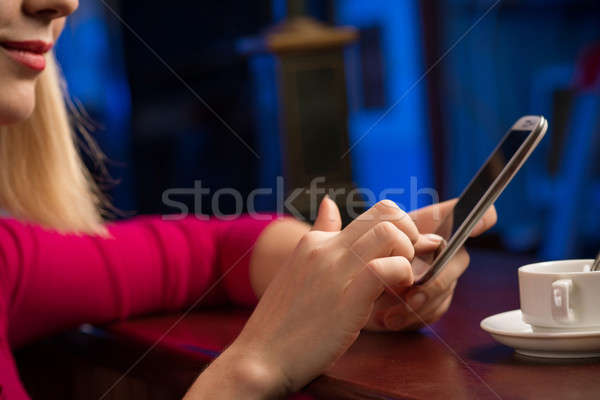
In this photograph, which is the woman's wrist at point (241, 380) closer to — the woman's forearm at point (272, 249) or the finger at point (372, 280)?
the finger at point (372, 280)

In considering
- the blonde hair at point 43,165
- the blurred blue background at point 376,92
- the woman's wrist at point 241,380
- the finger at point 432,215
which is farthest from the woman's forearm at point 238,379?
the blurred blue background at point 376,92

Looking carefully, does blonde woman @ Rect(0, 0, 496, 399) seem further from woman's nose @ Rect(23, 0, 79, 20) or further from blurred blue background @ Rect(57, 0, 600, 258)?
blurred blue background @ Rect(57, 0, 600, 258)

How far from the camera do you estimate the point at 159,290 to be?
2.79 feet

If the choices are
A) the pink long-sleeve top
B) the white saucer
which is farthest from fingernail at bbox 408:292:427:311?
the pink long-sleeve top

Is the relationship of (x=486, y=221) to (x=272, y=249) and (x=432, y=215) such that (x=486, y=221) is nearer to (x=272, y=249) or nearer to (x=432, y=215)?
(x=432, y=215)

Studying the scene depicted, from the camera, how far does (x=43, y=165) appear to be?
2.89 feet

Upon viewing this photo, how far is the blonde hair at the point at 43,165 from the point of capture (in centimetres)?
86

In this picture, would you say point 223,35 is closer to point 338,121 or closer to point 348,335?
point 338,121

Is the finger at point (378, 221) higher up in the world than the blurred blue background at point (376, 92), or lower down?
higher up

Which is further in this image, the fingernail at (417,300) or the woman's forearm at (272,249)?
the woman's forearm at (272,249)

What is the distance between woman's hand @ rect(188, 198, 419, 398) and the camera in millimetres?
558

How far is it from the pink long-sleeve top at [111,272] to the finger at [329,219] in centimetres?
19

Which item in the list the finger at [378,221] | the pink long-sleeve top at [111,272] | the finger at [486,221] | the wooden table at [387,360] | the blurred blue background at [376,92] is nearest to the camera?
the wooden table at [387,360]

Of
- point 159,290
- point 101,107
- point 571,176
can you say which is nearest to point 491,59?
point 571,176
